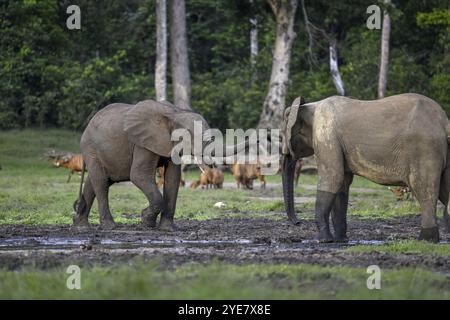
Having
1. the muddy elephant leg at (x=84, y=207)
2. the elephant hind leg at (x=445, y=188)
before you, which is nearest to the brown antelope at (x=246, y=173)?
the muddy elephant leg at (x=84, y=207)

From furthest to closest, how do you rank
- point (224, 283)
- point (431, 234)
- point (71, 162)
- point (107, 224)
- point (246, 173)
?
point (71, 162), point (246, 173), point (107, 224), point (431, 234), point (224, 283)

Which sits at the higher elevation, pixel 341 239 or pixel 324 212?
pixel 324 212

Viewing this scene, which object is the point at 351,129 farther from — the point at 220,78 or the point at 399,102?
the point at 220,78

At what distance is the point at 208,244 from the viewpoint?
15.8m

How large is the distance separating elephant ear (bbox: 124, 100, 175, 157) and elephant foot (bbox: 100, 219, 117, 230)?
4.61 feet

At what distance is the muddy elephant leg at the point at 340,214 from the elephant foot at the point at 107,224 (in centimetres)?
402

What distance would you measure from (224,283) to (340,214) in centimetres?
590

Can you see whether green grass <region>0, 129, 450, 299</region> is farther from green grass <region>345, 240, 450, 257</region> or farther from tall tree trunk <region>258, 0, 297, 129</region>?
tall tree trunk <region>258, 0, 297, 129</region>

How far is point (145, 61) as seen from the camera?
162 ft

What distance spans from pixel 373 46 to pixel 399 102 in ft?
94.2

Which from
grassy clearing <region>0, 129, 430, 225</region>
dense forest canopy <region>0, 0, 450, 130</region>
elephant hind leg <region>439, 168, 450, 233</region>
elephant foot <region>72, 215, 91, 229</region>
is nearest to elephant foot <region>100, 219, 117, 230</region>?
elephant foot <region>72, 215, 91, 229</region>

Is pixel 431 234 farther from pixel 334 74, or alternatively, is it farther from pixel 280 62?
pixel 334 74

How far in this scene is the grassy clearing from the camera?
71.7 ft

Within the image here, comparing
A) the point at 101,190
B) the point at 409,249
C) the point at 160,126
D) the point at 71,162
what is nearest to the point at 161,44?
the point at 71,162
